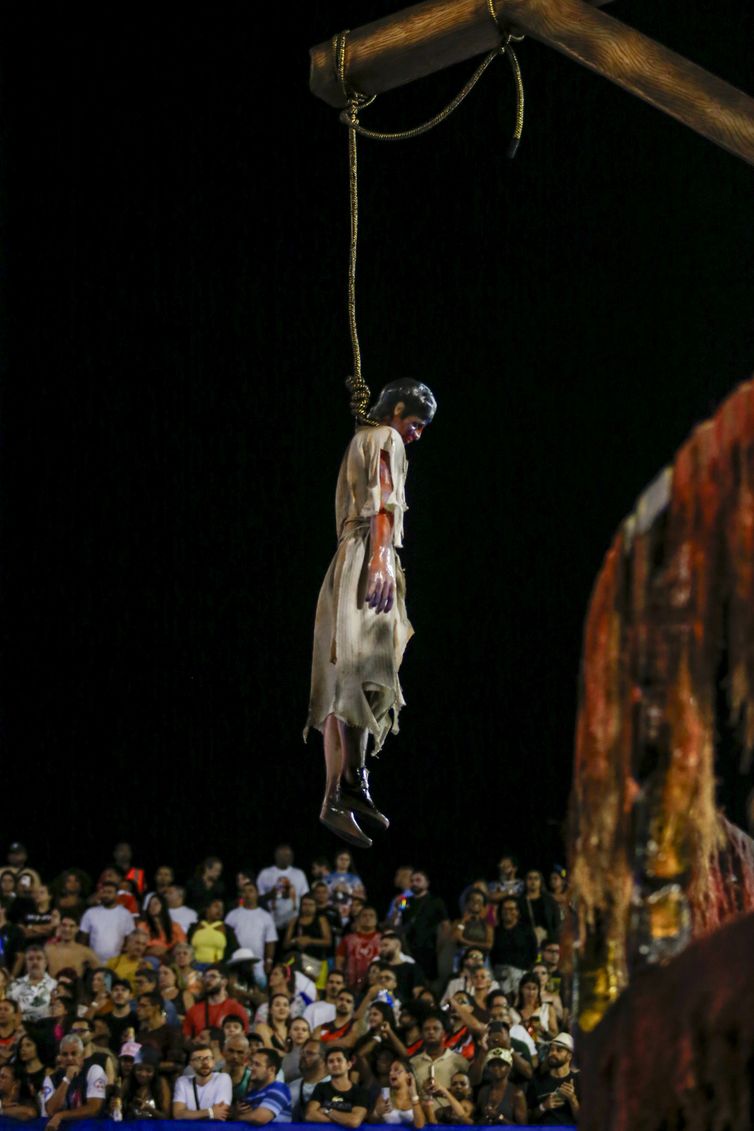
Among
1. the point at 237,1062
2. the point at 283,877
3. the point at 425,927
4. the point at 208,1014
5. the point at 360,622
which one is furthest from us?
the point at 283,877

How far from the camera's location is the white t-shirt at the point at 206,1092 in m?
9.71

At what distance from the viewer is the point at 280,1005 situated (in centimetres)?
1014

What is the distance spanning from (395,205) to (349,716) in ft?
35.4

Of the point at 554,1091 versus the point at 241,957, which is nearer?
the point at 554,1091

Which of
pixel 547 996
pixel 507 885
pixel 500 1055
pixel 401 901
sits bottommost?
pixel 500 1055

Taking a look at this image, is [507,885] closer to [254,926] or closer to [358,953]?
[358,953]

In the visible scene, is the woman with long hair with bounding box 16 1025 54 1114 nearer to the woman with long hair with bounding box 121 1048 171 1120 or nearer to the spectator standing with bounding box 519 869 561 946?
the woman with long hair with bounding box 121 1048 171 1120

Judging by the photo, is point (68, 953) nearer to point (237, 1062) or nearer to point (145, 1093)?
point (145, 1093)

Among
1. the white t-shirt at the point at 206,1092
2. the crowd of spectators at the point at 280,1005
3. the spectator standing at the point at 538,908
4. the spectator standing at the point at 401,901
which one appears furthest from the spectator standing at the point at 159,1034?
the spectator standing at the point at 538,908

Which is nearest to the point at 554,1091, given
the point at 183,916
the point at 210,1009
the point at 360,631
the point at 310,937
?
the point at 210,1009

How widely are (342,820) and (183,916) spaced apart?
5.97m

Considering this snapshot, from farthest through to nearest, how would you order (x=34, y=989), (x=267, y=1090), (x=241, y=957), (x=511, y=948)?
1. (x=241, y=957)
2. (x=511, y=948)
3. (x=34, y=989)
4. (x=267, y=1090)

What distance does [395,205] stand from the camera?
16.2m

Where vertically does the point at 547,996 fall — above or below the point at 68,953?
below
